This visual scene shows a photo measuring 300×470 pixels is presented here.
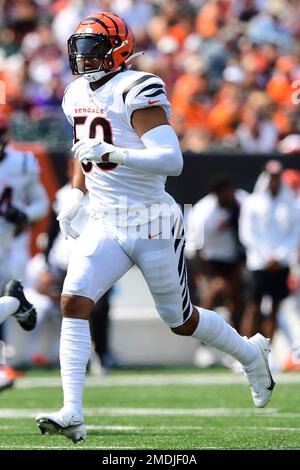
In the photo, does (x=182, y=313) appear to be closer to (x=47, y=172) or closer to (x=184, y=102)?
(x=47, y=172)

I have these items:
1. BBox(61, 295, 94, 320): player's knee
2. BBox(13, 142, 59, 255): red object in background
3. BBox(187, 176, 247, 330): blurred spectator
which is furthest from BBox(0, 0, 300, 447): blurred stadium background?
BBox(61, 295, 94, 320): player's knee

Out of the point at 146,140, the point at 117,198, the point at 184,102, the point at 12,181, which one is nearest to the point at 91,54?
the point at 146,140

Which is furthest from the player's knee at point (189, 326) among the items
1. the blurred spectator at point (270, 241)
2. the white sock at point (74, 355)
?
the blurred spectator at point (270, 241)

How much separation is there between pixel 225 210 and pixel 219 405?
3.36 m

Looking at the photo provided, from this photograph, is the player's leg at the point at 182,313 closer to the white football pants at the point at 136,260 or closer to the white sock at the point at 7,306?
the white football pants at the point at 136,260

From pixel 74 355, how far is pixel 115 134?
960 millimetres

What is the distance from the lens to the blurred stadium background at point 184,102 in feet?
33.9

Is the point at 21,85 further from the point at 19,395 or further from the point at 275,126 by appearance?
the point at 19,395

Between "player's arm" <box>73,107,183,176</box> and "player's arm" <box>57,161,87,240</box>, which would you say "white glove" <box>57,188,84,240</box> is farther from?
"player's arm" <box>73,107,183,176</box>

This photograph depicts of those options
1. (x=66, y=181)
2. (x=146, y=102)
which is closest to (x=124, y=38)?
(x=146, y=102)

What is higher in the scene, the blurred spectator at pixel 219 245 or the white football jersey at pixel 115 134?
the white football jersey at pixel 115 134

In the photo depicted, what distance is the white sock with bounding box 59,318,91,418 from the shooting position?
4.89m

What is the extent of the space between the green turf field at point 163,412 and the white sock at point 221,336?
382mm

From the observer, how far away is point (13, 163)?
27.0 feet
